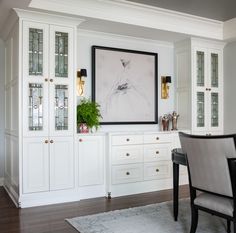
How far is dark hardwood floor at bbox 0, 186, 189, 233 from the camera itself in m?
3.13

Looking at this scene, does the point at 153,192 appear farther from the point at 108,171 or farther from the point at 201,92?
the point at 201,92

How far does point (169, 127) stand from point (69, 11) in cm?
262

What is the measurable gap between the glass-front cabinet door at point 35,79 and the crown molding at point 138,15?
364 millimetres

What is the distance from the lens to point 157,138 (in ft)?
15.5

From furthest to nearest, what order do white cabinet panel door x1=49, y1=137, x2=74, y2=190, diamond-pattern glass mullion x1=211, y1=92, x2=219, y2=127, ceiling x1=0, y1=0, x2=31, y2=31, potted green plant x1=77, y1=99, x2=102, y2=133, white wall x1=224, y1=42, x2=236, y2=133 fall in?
1. diamond-pattern glass mullion x1=211, y1=92, x2=219, y2=127
2. white wall x1=224, y1=42, x2=236, y2=133
3. potted green plant x1=77, y1=99, x2=102, y2=133
4. white cabinet panel door x1=49, y1=137, x2=74, y2=190
5. ceiling x1=0, y1=0, x2=31, y2=31

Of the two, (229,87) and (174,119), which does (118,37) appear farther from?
(229,87)

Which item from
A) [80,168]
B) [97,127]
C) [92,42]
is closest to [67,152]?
[80,168]

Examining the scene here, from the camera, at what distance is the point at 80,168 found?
4246 millimetres

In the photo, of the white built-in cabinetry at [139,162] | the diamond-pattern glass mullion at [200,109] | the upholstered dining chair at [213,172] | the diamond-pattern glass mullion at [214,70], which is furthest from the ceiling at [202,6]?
the upholstered dining chair at [213,172]

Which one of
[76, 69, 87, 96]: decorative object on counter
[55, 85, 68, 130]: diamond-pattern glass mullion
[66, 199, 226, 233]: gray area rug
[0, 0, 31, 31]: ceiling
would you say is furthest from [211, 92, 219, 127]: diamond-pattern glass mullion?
[0, 0, 31, 31]: ceiling

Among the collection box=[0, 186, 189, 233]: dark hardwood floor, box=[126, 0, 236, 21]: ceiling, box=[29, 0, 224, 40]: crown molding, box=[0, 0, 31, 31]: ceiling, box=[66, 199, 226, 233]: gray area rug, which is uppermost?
box=[126, 0, 236, 21]: ceiling

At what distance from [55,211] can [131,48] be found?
2835mm

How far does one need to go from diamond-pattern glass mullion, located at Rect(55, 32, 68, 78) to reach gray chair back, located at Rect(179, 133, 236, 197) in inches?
80.6

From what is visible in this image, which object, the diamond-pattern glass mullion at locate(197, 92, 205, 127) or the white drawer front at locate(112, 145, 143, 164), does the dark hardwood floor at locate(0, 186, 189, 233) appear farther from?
A: the diamond-pattern glass mullion at locate(197, 92, 205, 127)
